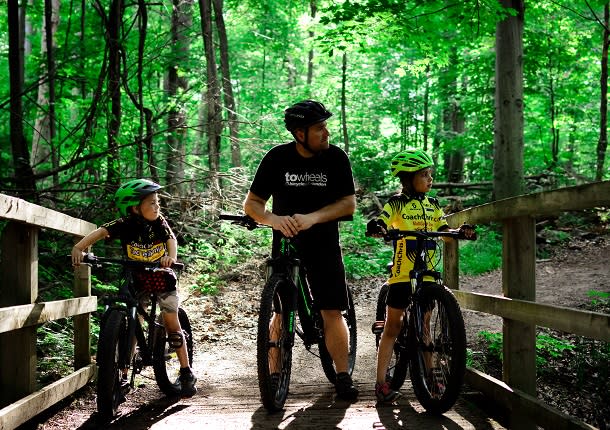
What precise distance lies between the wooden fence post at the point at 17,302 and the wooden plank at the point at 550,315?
3025mm

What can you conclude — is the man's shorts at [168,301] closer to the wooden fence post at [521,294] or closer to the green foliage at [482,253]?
the wooden fence post at [521,294]

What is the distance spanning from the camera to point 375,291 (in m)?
11.2

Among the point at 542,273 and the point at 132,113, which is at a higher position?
the point at 132,113

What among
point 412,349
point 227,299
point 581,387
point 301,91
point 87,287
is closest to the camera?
point 412,349

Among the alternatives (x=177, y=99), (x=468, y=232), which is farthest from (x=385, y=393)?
(x=177, y=99)

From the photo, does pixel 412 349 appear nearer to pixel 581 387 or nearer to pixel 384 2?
pixel 581 387

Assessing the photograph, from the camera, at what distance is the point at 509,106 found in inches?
459

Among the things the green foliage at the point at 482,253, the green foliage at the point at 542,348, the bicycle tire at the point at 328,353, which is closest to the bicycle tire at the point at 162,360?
the bicycle tire at the point at 328,353

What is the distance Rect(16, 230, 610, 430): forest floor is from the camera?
15.6 ft

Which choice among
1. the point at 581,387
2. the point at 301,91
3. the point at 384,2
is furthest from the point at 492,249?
the point at 301,91

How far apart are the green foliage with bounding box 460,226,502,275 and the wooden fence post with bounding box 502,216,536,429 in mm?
8228

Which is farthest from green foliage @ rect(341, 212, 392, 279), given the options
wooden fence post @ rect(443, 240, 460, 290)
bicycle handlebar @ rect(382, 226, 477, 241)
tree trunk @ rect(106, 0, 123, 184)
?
bicycle handlebar @ rect(382, 226, 477, 241)

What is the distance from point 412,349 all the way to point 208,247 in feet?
22.8

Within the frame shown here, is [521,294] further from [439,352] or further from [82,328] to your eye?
[82,328]
